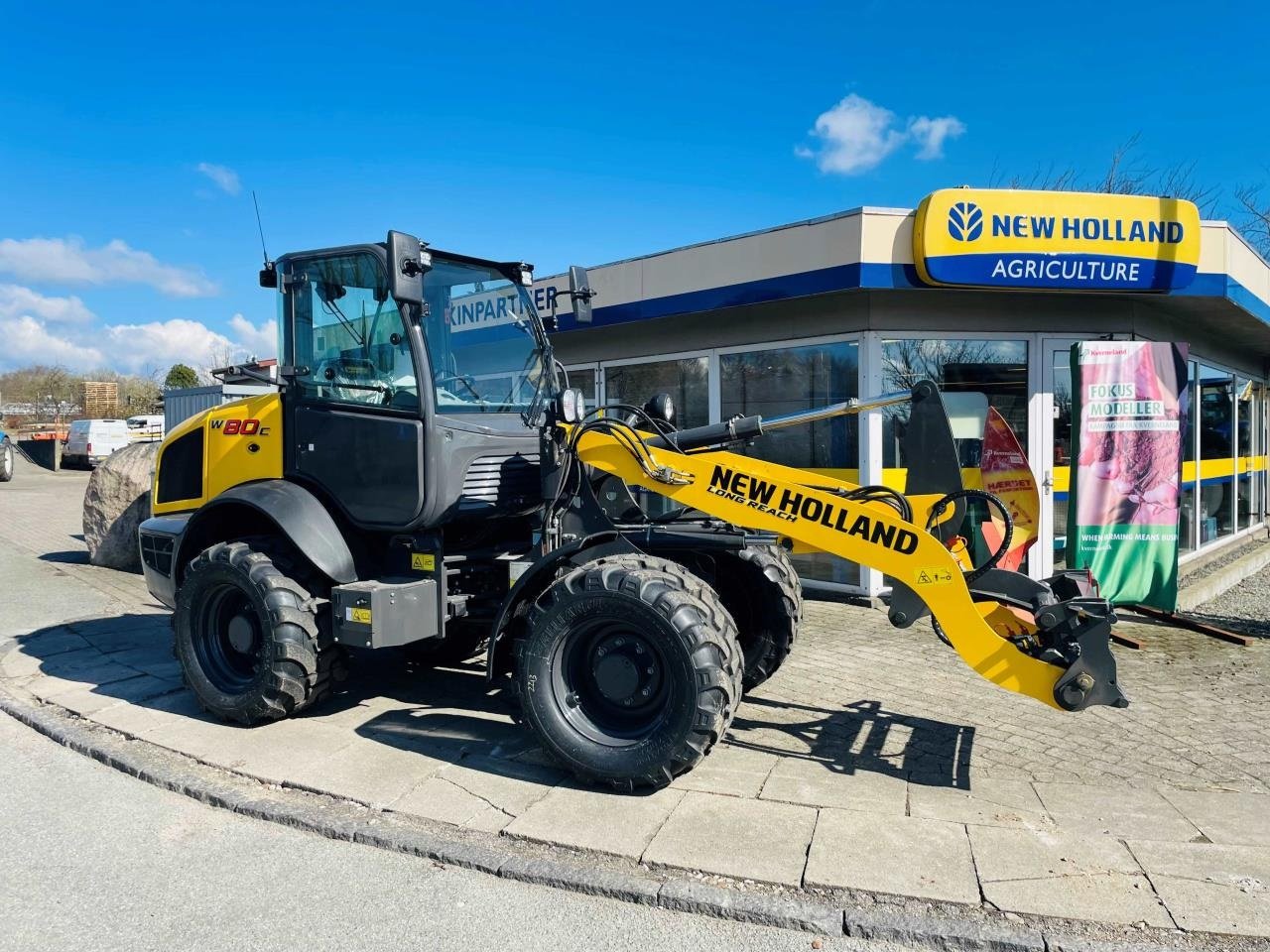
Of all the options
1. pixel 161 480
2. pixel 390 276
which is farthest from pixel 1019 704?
pixel 161 480

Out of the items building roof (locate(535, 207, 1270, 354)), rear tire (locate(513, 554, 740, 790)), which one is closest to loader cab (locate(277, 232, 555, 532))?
rear tire (locate(513, 554, 740, 790))

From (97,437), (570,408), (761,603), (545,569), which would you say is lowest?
(761,603)

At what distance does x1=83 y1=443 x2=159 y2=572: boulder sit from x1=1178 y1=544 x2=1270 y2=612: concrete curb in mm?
11784

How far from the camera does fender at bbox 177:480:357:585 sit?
5.10 meters

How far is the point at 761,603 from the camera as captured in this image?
553 cm

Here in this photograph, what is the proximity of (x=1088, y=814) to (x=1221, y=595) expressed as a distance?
668 cm

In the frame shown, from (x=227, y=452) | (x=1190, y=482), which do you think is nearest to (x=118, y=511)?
(x=227, y=452)

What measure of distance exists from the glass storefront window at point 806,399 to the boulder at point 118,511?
7512 millimetres

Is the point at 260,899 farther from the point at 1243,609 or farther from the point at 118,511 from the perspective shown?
the point at 118,511

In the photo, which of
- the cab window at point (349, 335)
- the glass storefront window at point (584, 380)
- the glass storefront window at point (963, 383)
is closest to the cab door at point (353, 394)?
the cab window at point (349, 335)

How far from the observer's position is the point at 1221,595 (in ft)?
30.6

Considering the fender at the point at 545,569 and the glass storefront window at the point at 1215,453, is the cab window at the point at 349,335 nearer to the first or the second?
the fender at the point at 545,569

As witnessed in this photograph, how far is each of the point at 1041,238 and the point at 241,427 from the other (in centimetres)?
675

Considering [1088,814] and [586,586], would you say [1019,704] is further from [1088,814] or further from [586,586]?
[586,586]
